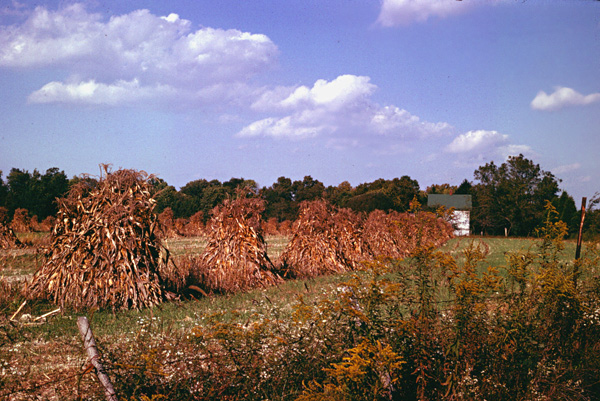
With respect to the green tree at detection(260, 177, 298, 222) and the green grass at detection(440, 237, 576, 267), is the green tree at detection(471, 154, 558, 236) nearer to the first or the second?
the green tree at detection(260, 177, 298, 222)

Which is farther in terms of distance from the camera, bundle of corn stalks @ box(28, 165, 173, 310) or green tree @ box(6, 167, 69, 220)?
green tree @ box(6, 167, 69, 220)

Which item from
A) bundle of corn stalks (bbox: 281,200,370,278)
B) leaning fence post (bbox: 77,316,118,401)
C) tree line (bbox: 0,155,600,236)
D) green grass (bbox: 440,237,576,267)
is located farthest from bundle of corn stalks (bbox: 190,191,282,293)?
tree line (bbox: 0,155,600,236)

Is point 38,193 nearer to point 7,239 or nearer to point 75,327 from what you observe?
point 7,239

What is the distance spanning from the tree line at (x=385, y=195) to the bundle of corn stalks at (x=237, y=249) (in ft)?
80.0

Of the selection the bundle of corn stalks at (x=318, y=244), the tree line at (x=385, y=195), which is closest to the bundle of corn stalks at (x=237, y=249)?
the bundle of corn stalks at (x=318, y=244)

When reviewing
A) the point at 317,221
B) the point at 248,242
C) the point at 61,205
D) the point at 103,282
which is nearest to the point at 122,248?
the point at 103,282

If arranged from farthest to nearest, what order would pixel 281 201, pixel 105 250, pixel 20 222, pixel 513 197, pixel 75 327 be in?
pixel 513 197 → pixel 281 201 → pixel 20 222 → pixel 105 250 → pixel 75 327

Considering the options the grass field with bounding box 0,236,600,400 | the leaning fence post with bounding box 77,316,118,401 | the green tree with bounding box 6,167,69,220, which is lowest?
the grass field with bounding box 0,236,600,400

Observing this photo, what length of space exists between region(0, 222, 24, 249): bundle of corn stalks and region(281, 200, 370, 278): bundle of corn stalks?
13502mm

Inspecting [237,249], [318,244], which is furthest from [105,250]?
[318,244]

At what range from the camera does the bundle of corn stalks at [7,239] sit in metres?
20.1

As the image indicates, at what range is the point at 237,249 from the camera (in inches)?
462

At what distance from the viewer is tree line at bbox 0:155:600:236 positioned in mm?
37719

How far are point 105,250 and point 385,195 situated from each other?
5050cm
